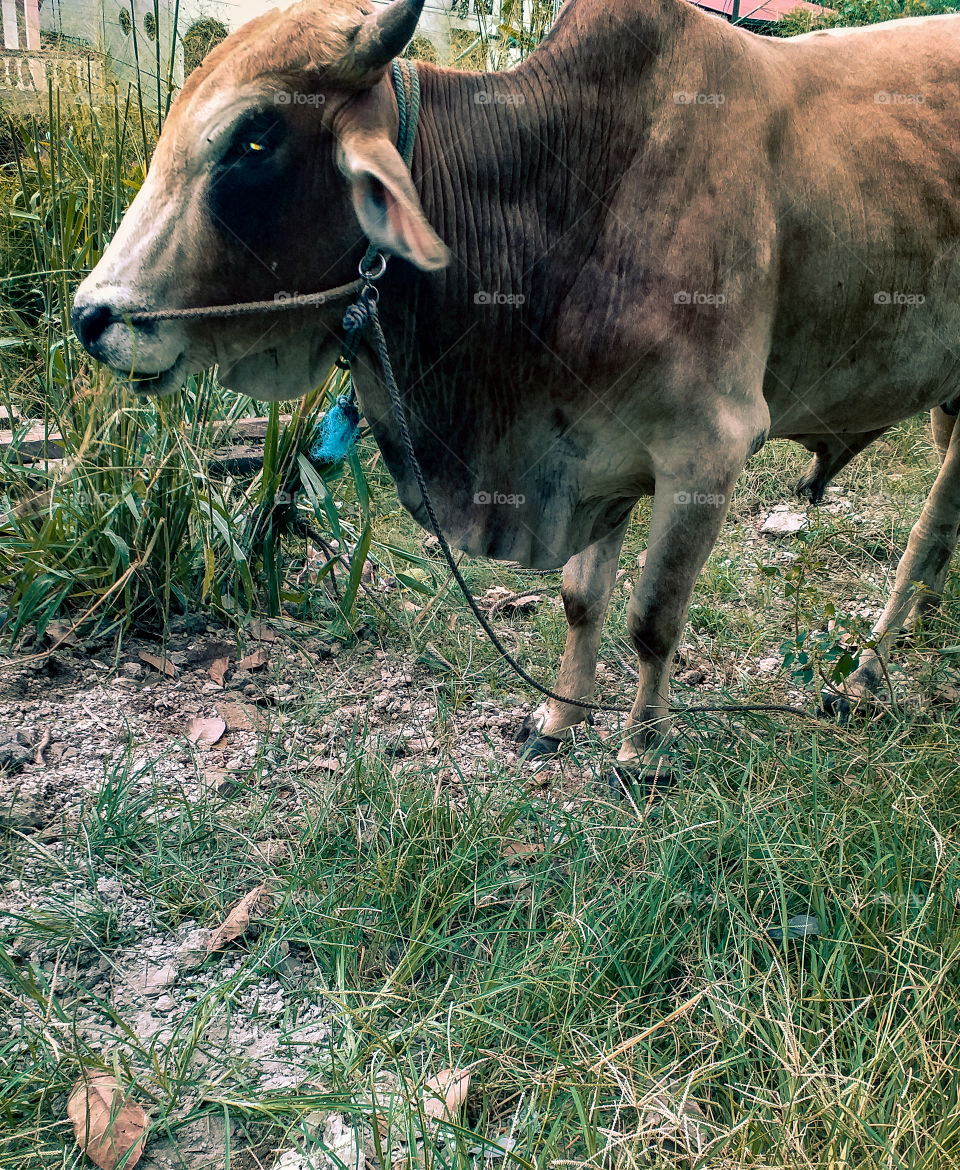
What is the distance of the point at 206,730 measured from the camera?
284 centimetres

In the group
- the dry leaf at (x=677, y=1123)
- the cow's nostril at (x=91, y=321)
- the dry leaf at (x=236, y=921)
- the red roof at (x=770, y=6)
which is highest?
the red roof at (x=770, y=6)

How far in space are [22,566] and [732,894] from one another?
2338mm

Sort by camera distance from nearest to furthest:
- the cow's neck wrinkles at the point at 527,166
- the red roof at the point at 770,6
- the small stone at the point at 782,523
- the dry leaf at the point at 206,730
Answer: the cow's neck wrinkles at the point at 527,166 → the dry leaf at the point at 206,730 → the small stone at the point at 782,523 → the red roof at the point at 770,6

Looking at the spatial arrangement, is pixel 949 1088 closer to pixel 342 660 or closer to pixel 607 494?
pixel 607 494

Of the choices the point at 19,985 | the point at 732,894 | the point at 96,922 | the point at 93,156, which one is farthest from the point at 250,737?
the point at 93,156

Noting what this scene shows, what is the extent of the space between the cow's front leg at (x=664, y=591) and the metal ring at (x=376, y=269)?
31.7 inches

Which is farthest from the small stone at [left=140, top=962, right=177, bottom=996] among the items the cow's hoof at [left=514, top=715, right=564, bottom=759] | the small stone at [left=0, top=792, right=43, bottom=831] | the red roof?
the red roof

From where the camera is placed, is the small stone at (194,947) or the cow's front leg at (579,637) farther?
the cow's front leg at (579,637)

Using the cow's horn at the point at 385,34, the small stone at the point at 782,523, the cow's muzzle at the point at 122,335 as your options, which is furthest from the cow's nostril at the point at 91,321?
the small stone at the point at 782,523

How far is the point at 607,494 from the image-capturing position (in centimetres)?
253

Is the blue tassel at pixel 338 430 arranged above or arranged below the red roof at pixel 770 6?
below

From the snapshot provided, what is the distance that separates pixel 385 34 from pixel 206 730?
1.86 meters

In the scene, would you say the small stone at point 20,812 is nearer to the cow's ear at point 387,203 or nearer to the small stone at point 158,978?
the small stone at point 158,978

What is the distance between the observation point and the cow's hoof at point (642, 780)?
254 cm
